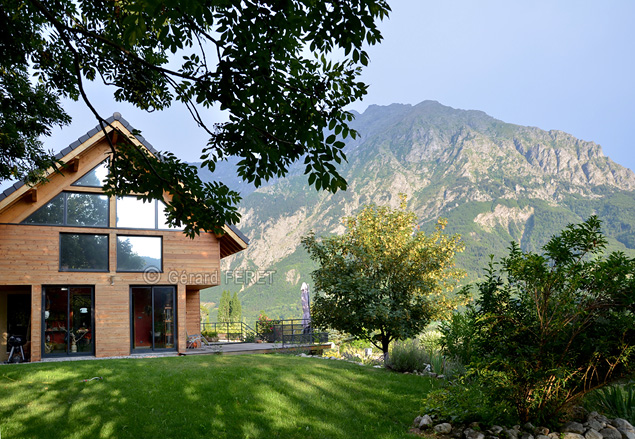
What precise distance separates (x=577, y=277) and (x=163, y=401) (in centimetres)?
631

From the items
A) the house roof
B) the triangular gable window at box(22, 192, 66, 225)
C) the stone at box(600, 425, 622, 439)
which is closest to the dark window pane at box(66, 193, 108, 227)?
the triangular gable window at box(22, 192, 66, 225)

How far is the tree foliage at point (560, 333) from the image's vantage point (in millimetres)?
5496

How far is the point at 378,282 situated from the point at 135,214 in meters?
9.23

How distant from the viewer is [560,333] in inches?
222

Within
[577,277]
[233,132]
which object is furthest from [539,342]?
[233,132]

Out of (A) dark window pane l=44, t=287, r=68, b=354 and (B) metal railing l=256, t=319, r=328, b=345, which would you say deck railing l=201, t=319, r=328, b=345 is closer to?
(B) metal railing l=256, t=319, r=328, b=345

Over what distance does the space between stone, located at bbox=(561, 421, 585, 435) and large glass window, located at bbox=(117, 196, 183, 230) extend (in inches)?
524

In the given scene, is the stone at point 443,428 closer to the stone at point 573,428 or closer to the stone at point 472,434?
the stone at point 472,434

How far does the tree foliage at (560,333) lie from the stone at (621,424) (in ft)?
1.66

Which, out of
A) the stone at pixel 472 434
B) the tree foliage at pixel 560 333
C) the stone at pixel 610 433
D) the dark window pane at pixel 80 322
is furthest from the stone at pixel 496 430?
the dark window pane at pixel 80 322

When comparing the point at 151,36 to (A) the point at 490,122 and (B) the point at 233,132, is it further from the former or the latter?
(A) the point at 490,122

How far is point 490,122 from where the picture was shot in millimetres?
169000

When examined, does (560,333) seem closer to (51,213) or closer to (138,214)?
(138,214)

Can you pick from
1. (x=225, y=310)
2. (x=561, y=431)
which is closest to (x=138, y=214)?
(x=561, y=431)
